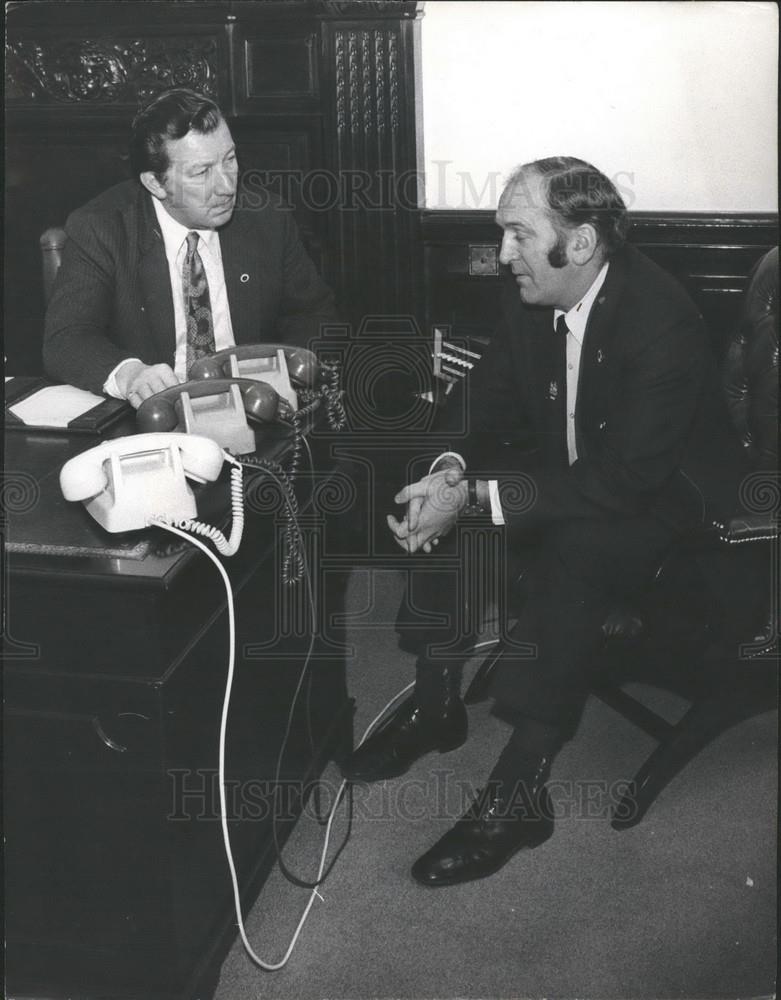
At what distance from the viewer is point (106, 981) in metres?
1.67

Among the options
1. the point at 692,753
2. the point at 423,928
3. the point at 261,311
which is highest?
the point at 261,311

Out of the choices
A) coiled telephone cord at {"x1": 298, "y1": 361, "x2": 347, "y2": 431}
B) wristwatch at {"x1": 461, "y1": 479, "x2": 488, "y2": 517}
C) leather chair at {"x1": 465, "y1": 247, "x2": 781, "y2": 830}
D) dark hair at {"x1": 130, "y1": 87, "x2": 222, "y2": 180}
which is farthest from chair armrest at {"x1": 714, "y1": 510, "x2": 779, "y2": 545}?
dark hair at {"x1": 130, "y1": 87, "x2": 222, "y2": 180}

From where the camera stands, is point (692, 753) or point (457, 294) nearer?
point (692, 753)

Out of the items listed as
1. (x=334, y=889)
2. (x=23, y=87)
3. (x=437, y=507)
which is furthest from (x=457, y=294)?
(x=334, y=889)

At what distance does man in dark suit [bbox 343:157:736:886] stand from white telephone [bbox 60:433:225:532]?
69 cm

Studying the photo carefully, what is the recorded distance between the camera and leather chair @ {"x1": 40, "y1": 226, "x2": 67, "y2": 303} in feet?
8.45

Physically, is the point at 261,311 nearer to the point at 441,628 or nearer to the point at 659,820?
the point at 441,628

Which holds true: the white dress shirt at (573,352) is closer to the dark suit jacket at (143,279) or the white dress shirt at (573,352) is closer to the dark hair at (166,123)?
the dark suit jacket at (143,279)

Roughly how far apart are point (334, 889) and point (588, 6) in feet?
7.40

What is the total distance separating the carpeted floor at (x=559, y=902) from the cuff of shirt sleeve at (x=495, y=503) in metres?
0.60

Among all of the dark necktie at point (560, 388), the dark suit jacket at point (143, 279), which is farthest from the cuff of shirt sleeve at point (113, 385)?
the dark necktie at point (560, 388)

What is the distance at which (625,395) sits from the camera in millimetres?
2148

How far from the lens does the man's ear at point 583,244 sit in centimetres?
215

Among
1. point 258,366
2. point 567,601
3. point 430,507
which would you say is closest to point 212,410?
point 258,366
